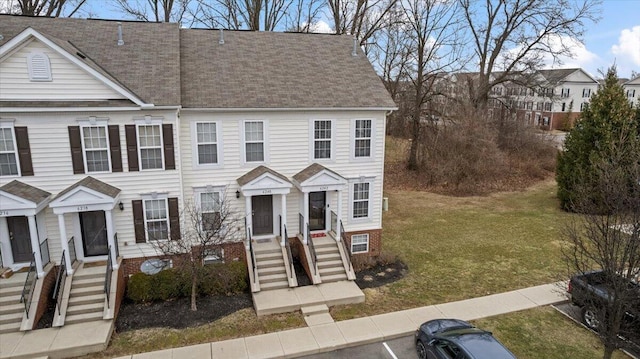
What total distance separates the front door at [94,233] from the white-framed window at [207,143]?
4.13 meters

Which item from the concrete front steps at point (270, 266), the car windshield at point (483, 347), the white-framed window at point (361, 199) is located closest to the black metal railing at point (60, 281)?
the concrete front steps at point (270, 266)

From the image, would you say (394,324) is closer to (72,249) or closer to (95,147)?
(72,249)

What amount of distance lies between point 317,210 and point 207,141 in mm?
5562

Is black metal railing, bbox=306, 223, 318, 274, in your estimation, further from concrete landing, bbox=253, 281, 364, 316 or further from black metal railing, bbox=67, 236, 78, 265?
black metal railing, bbox=67, 236, 78, 265

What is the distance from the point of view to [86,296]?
13445mm

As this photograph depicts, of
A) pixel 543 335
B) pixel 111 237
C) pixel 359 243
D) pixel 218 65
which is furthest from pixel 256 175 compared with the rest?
pixel 543 335

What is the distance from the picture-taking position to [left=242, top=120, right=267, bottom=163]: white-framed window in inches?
624

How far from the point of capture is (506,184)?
33.6 metres

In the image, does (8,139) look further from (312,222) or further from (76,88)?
(312,222)

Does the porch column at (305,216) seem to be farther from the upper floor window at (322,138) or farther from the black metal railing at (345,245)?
the upper floor window at (322,138)

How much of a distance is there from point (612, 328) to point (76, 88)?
17018 millimetres

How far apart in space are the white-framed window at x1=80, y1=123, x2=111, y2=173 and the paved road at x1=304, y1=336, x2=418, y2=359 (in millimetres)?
9626

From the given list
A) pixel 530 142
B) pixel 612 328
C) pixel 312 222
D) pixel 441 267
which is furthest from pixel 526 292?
pixel 530 142

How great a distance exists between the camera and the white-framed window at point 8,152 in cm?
1319
